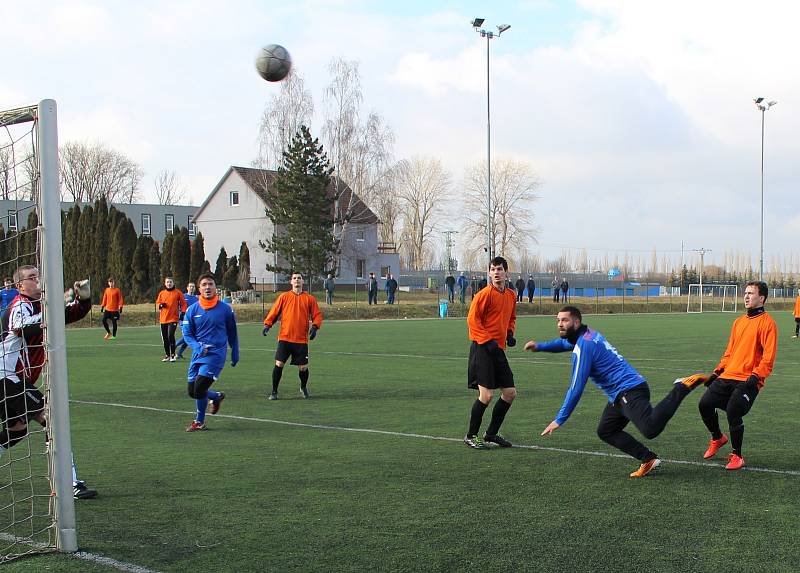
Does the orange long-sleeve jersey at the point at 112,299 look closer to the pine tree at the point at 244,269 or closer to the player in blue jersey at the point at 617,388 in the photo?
the player in blue jersey at the point at 617,388

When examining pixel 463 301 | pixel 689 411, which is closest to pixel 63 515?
pixel 689 411

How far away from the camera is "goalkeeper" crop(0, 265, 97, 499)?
21.2ft

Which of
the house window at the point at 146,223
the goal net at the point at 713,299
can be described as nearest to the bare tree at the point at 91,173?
the house window at the point at 146,223

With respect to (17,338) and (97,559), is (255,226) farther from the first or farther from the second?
(97,559)

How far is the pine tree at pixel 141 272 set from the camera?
54.2 metres

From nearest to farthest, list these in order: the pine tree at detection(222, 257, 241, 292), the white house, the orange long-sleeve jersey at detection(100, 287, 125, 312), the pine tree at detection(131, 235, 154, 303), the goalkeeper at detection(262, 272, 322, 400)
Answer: the goalkeeper at detection(262, 272, 322, 400) → the orange long-sleeve jersey at detection(100, 287, 125, 312) → the pine tree at detection(131, 235, 154, 303) → the pine tree at detection(222, 257, 241, 292) → the white house

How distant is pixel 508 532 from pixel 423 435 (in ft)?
13.6

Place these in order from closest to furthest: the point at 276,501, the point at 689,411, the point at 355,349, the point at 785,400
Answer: the point at 276,501
the point at 689,411
the point at 785,400
the point at 355,349

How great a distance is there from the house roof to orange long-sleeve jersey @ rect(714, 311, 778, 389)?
49676mm

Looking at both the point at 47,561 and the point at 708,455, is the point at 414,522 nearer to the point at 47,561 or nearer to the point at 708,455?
the point at 47,561

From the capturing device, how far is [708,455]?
839cm

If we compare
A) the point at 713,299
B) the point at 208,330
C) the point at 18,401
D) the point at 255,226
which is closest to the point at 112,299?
the point at 208,330

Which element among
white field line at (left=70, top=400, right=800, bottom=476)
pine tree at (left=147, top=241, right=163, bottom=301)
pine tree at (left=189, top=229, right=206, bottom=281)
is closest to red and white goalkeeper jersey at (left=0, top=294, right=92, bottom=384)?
white field line at (left=70, top=400, right=800, bottom=476)

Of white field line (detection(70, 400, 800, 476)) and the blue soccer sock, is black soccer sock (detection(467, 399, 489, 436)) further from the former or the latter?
the blue soccer sock
